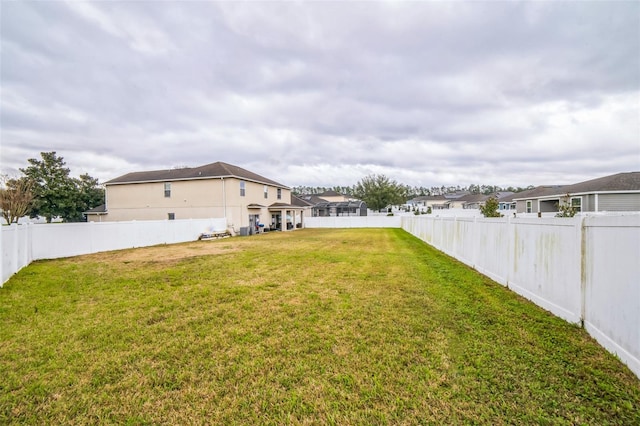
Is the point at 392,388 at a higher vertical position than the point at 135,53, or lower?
lower

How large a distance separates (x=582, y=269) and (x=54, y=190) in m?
44.8

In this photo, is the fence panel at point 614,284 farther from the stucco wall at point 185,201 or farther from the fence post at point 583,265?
the stucco wall at point 185,201

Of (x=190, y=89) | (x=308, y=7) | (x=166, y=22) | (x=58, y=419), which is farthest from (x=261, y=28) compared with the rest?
(x=58, y=419)

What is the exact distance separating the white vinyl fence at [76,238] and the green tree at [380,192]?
3960 cm

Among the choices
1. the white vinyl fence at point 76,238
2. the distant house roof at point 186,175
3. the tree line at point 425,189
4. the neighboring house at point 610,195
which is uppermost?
the tree line at point 425,189

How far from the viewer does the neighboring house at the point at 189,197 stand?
23.4m

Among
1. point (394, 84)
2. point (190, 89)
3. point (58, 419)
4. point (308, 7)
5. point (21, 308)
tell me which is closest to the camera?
point (58, 419)

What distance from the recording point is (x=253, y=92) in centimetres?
1658

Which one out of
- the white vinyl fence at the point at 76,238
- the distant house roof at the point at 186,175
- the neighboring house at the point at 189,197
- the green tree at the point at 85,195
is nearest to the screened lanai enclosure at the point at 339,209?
the neighboring house at the point at 189,197

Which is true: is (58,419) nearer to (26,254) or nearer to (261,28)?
Answer: (26,254)

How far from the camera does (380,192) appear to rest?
53406 mm

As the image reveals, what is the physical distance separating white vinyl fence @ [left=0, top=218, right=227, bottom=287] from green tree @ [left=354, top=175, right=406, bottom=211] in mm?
39599

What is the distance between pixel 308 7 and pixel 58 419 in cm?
1207

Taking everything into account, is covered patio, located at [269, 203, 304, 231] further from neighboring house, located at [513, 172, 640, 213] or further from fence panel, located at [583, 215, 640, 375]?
fence panel, located at [583, 215, 640, 375]
